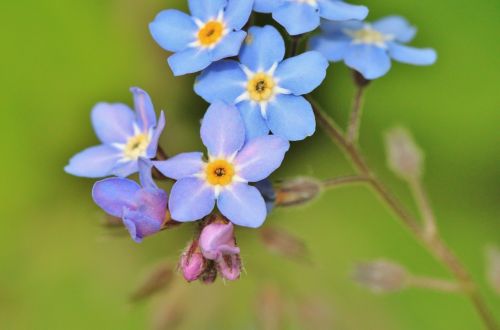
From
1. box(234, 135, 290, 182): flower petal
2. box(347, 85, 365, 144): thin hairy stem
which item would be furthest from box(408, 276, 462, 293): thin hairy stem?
box(234, 135, 290, 182): flower petal

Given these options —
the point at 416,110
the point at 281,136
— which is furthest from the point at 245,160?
the point at 416,110

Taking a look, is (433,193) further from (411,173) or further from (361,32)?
(361,32)

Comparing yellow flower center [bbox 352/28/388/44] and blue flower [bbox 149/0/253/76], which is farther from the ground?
blue flower [bbox 149/0/253/76]

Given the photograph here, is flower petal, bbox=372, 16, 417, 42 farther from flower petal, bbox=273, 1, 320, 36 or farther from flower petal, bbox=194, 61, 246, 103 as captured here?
flower petal, bbox=194, 61, 246, 103

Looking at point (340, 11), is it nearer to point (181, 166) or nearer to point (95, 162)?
point (181, 166)

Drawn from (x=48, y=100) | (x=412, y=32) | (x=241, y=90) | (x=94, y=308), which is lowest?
(x=94, y=308)

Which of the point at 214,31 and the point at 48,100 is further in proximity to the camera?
the point at 48,100

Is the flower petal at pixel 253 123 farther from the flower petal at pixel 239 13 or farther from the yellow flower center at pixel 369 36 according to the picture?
the yellow flower center at pixel 369 36

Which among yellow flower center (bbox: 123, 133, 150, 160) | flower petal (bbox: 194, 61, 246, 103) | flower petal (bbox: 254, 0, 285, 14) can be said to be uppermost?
flower petal (bbox: 254, 0, 285, 14)
